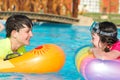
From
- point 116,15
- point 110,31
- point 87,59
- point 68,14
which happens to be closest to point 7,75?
point 87,59

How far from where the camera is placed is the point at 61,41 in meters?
9.26

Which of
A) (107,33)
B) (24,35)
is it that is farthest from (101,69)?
(24,35)

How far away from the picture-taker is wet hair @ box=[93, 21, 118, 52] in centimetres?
427

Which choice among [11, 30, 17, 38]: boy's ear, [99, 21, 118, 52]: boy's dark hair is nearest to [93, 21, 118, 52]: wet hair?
[99, 21, 118, 52]: boy's dark hair

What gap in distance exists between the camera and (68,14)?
14.1 m

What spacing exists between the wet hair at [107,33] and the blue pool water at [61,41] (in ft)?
2.69

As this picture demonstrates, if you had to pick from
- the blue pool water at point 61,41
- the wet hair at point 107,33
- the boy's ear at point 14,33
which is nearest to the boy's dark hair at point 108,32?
the wet hair at point 107,33

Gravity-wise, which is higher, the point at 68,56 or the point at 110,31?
the point at 110,31

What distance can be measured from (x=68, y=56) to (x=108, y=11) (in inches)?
343

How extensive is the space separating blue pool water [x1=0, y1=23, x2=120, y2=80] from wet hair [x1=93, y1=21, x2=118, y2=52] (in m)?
0.82

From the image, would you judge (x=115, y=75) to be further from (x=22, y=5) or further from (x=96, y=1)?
(x=96, y=1)

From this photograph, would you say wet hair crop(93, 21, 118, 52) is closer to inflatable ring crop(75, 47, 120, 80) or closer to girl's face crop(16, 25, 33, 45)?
inflatable ring crop(75, 47, 120, 80)

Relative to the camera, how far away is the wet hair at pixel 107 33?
427 cm

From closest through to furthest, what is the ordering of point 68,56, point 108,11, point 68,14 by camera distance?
point 68,56 < point 68,14 < point 108,11
